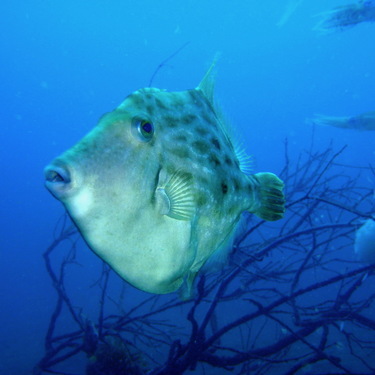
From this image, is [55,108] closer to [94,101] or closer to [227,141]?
[94,101]

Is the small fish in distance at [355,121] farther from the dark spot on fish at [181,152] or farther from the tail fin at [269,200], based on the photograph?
the dark spot on fish at [181,152]

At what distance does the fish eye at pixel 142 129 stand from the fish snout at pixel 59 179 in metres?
0.25

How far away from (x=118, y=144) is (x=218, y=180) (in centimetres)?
45

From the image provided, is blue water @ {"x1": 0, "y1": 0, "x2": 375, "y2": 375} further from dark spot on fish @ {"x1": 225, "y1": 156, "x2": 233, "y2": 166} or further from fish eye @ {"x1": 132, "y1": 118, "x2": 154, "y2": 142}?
fish eye @ {"x1": 132, "y1": 118, "x2": 154, "y2": 142}

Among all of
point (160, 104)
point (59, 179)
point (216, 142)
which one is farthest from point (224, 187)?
point (59, 179)

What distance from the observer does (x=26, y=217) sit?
6562cm

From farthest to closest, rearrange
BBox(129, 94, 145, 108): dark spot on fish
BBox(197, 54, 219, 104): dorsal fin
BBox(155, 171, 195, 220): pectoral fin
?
BBox(197, 54, 219, 104): dorsal fin, BBox(129, 94, 145, 108): dark spot on fish, BBox(155, 171, 195, 220): pectoral fin

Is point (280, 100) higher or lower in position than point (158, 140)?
higher

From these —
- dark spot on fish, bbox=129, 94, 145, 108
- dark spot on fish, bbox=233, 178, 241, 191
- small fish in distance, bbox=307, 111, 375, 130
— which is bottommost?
dark spot on fish, bbox=129, 94, 145, 108

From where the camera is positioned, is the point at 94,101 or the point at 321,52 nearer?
the point at 321,52

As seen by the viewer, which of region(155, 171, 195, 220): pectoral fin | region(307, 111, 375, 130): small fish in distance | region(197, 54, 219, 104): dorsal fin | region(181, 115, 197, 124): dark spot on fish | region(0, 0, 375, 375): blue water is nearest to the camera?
region(155, 171, 195, 220): pectoral fin

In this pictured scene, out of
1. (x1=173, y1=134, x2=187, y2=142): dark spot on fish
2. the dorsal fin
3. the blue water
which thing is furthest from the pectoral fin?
the blue water

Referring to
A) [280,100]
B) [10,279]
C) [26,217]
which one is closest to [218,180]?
[10,279]

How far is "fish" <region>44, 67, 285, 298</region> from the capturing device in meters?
0.87
